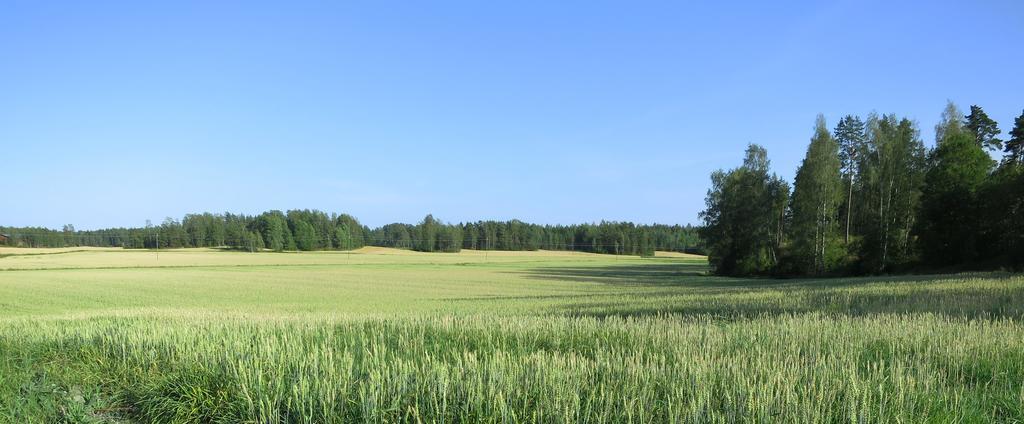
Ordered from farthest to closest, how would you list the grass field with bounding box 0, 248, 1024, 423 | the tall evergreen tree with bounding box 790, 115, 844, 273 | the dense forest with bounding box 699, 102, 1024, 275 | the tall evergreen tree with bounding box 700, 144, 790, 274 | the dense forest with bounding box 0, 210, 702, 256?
the dense forest with bounding box 0, 210, 702, 256 → the tall evergreen tree with bounding box 700, 144, 790, 274 → the tall evergreen tree with bounding box 790, 115, 844, 273 → the dense forest with bounding box 699, 102, 1024, 275 → the grass field with bounding box 0, 248, 1024, 423

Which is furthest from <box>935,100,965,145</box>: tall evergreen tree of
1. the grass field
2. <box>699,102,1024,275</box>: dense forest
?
the grass field

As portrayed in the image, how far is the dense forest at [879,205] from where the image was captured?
4534cm

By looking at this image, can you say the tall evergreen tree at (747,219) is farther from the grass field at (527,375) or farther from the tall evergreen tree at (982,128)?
the grass field at (527,375)

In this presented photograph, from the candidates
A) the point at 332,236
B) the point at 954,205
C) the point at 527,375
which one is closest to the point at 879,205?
the point at 954,205

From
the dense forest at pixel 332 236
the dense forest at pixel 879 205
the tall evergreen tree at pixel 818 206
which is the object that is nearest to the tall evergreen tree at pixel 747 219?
the dense forest at pixel 879 205

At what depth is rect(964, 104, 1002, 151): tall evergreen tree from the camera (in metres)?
66.0

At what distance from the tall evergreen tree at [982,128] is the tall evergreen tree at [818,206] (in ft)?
77.0

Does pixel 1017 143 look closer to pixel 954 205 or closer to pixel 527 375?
pixel 954 205

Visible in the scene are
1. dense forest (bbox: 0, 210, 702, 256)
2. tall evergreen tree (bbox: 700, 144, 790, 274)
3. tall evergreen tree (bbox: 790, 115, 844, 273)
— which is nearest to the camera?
tall evergreen tree (bbox: 790, 115, 844, 273)

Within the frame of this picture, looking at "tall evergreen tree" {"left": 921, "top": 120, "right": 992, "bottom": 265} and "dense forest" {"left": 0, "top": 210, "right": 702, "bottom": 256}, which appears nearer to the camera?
"tall evergreen tree" {"left": 921, "top": 120, "right": 992, "bottom": 265}

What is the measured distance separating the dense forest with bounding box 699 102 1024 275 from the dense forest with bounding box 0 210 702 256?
252ft

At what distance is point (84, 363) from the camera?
758cm

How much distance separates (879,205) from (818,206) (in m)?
8.49

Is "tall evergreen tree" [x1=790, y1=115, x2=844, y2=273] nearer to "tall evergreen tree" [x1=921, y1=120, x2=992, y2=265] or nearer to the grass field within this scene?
"tall evergreen tree" [x1=921, y1=120, x2=992, y2=265]
